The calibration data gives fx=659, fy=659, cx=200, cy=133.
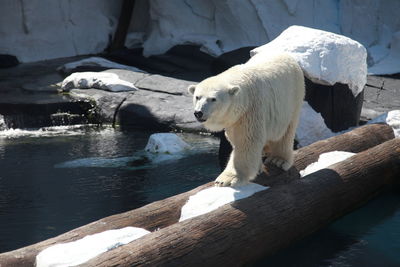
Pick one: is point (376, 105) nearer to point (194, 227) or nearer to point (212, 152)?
point (212, 152)

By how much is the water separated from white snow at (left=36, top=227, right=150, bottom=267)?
5.08ft

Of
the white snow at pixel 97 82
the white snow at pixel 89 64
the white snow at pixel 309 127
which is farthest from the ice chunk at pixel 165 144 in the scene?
the white snow at pixel 89 64

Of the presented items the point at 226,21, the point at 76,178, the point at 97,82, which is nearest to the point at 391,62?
the point at 226,21

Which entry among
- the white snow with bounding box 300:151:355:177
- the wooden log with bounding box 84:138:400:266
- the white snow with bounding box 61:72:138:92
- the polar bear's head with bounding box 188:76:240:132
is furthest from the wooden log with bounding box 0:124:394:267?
the white snow with bounding box 61:72:138:92

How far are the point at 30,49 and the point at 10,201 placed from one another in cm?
856

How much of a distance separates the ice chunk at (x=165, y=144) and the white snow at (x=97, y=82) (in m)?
2.55

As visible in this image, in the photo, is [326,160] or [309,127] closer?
[326,160]

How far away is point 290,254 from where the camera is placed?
5.34 m

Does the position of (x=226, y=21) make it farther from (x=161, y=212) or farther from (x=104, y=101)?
(x=161, y=212)

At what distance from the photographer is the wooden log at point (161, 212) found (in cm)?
423

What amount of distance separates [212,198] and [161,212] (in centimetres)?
40

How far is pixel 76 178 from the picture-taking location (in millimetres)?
7699

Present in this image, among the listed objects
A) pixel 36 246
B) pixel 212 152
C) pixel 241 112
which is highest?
pixel 241 112

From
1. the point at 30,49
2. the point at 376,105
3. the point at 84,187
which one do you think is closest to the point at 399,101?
the point at 376,105
